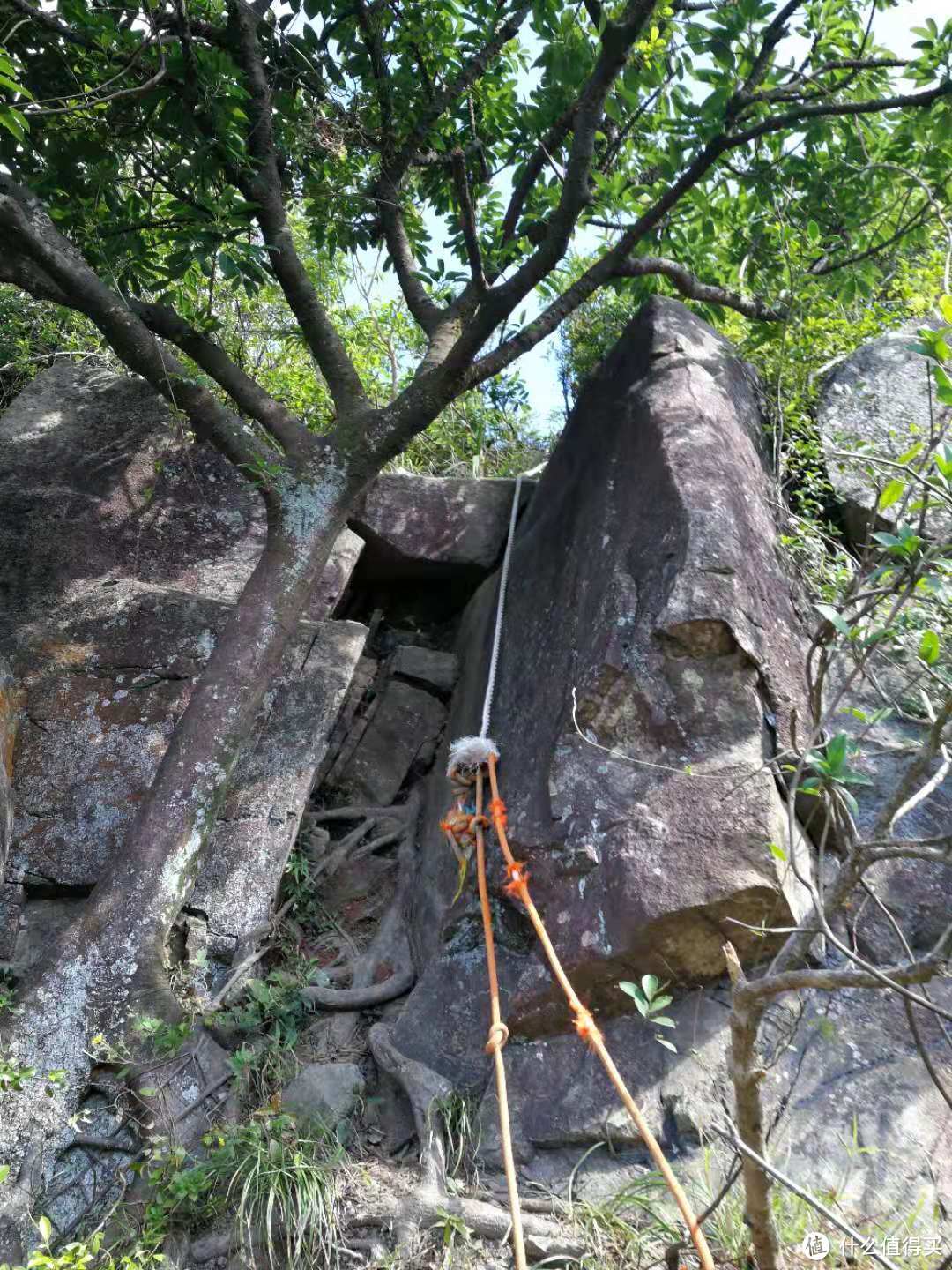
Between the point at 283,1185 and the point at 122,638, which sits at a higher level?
the point at 122,638

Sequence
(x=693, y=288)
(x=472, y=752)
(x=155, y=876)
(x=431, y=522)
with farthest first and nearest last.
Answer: (x=431, y=522)
(x=693, y=288)
(x=472, y=752)
(x=155, y=876)

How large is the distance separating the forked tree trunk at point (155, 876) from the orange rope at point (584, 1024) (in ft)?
3.14

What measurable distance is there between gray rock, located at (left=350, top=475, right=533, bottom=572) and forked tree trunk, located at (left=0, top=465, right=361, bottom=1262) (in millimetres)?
1044

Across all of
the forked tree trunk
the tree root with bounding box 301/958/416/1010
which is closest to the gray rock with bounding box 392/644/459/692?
the forked tree trunk

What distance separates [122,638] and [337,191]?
263 centimetres

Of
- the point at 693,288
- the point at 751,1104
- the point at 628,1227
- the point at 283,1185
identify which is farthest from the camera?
the point at 693,288

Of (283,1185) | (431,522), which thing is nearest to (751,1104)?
(283,1185)

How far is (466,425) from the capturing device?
6.38 meters

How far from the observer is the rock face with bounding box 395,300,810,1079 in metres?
2.91

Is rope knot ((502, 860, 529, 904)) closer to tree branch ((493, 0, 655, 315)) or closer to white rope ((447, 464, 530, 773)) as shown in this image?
white rope ((447, 464, 530, 773))

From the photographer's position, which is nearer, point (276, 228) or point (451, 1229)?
point (451, 1229)

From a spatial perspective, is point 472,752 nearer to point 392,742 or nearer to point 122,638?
point 392,742

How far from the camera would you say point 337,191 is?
5133 millimetres

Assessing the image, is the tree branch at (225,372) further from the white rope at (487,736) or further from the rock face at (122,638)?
the white rope at (487,736)
